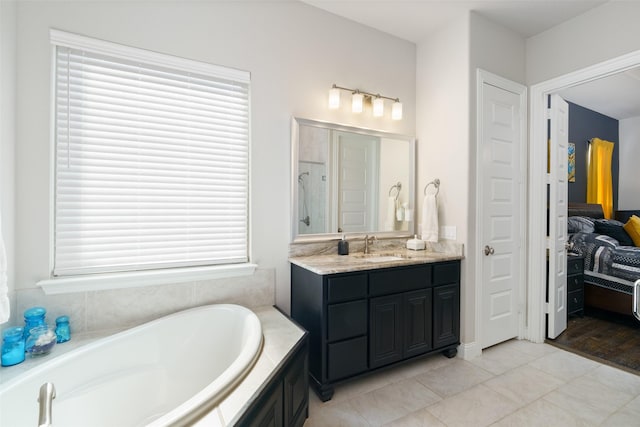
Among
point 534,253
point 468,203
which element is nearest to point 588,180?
point 534,253

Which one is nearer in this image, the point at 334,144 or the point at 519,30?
the point at 334,144

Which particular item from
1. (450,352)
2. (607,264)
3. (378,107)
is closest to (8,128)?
(378,107)

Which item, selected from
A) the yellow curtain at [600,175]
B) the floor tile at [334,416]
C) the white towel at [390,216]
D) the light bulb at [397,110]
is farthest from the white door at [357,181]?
the yellow curtain at [600,175]

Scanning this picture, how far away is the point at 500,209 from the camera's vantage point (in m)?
2.63

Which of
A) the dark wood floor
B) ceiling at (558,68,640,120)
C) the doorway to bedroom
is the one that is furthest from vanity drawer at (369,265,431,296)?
ceiling at (558,68,640,120)

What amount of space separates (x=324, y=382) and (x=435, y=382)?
2.75ft

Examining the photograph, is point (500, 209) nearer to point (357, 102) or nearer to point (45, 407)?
point (357, 102)

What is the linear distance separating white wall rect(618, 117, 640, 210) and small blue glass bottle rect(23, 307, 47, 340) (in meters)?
7.99

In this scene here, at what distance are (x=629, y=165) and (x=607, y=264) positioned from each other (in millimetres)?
3671

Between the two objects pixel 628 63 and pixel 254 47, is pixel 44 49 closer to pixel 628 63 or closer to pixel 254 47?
pixel 254 47

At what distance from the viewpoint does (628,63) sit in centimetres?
222

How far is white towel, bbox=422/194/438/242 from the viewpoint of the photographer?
8.51 feet

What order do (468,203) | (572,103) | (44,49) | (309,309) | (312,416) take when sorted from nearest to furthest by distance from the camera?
(44,49), (312,416), (309,309), (468,203), (572,103)

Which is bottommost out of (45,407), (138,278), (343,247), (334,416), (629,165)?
(334,416)
